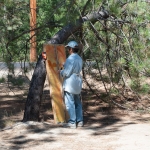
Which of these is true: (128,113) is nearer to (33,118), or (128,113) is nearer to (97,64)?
(97,64)

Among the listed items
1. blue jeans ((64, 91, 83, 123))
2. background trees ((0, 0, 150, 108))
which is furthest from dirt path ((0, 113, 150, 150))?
background trees ((0, 0, 150, 108))

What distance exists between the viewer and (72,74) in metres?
7.98

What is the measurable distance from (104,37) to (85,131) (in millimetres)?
2231

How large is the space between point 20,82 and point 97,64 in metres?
1.63

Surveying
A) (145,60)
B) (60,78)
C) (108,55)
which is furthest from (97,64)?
(145,60)

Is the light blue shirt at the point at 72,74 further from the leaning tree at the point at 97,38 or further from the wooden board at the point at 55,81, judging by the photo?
the leaning tree at the point at 97,38

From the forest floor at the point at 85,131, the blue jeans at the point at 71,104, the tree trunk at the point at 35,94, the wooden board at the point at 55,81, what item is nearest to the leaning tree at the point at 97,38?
the tree trunk at the point at 35,94

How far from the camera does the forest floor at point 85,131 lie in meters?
6.95

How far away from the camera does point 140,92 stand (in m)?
8.33

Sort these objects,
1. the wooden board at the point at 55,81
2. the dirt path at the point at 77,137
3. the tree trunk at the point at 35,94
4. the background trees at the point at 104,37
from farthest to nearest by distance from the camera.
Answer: the tree trunk at the point at 35,94 → the wooden board at the point at 55,81 → the background trees at the point at 104,37 → the dirt path at the point at 77,137

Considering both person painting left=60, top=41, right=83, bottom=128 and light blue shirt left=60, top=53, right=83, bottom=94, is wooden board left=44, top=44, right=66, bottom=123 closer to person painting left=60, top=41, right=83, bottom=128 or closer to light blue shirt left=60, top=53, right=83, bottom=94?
person painting left=60, top=41, right=83, bottom=128

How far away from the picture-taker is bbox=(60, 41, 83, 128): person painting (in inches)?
312

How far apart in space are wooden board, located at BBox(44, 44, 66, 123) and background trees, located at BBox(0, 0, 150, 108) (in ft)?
Result: 2.05

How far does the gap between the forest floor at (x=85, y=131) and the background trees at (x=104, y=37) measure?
0.46 metres
